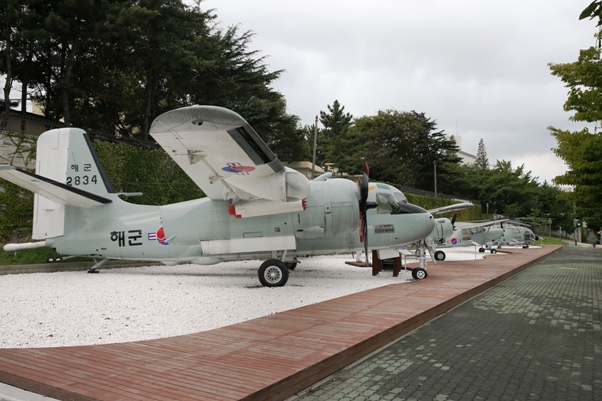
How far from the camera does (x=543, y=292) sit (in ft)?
37.8

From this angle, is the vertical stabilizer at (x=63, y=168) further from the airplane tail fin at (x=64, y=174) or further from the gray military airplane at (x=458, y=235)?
the gray military airplane at (x=458, y=235)

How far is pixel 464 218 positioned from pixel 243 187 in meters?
44.2

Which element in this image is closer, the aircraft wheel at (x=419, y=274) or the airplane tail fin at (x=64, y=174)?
the aircraft wheel at (x=419, y=274)

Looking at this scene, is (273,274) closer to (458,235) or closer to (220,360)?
(220,360)

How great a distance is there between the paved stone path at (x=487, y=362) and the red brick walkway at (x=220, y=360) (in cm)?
23

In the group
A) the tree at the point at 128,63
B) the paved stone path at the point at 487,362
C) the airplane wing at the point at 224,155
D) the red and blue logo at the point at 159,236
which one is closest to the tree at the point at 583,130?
the paved stone path at the point at 487,362

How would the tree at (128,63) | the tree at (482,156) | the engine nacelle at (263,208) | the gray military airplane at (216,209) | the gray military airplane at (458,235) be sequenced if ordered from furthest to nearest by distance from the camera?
the tree at (482,156), the gray military airplane at (458,235), the tree at (128,63), the engine nacelle at (263,208), the gray military airplane at (216,209)

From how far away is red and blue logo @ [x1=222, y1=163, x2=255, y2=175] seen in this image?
9610 millimetres

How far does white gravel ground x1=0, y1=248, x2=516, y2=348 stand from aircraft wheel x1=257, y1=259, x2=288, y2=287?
29 cm

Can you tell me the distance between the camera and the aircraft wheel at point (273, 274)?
11.3 m

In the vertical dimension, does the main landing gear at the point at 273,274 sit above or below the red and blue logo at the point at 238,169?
below

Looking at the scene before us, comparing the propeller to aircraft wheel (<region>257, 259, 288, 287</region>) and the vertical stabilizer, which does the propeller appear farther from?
the vertical stabilizer

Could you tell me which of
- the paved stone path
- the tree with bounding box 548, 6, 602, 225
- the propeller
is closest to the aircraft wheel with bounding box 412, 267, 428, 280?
the propeller

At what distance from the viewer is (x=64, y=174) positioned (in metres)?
13.4
